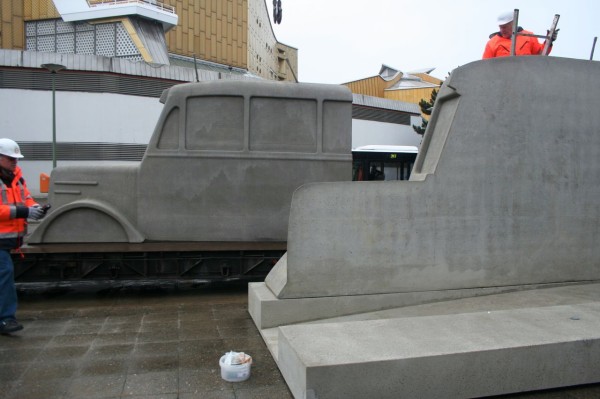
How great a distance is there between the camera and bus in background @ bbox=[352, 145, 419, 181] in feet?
52.7

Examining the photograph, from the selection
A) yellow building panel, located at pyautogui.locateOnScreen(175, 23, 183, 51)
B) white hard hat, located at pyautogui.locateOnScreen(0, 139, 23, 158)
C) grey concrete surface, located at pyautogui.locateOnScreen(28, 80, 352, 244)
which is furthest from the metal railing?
white hard hat, located at pyautogui.locateOnScreen(0, 139, 23, 158)

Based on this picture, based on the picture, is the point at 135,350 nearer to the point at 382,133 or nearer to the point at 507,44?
the point at 507,44

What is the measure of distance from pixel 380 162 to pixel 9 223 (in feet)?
39.9

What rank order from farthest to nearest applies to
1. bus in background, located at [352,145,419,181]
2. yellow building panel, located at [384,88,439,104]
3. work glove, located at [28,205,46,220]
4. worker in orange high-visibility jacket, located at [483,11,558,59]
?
yellow building panel, located at [384,88,439,104]
bus in background, located at [352,145,419,181]
worker in orange high-visibility jacket, located at [483,11,558,59]
work glove, located at [28,205,46,220]

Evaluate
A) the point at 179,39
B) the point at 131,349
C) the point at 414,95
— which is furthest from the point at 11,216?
the point at 179,39

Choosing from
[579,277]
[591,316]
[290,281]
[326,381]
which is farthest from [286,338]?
[579,277]

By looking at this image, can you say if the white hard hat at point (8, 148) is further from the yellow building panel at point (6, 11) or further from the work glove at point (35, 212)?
the yellow building panel at point (6, 11)

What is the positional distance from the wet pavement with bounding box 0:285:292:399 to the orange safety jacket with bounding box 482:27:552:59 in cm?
443

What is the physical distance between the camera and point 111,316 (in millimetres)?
6230

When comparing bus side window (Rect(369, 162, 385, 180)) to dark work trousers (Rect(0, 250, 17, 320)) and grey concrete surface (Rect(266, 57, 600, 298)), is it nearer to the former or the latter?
grey concrete surface (Rect(266, 57, 600, 298))

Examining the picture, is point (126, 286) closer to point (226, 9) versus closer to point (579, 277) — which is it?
point (579, 277)

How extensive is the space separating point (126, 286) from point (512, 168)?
5.90m

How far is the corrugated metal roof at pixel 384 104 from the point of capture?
32.3 meters

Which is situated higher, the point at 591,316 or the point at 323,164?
the point at 323,164
